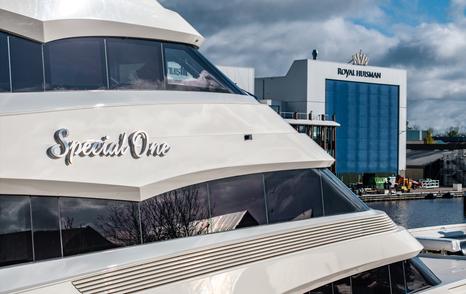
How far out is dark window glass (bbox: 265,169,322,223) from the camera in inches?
285

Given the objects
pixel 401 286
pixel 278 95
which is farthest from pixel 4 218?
pixel 278 95

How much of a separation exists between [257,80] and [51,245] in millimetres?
70696

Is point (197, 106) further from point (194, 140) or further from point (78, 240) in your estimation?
point (78, 240)

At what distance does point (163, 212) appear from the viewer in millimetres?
6195

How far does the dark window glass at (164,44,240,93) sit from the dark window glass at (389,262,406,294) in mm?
3223

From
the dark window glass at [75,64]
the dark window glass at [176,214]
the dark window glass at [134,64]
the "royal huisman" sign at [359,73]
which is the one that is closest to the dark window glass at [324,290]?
the dark window glass at [176,214]

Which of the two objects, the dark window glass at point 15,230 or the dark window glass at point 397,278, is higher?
the dark window glass at point 15,230

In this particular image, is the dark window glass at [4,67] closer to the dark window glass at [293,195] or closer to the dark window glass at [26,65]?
the dark window glass at [26,65]

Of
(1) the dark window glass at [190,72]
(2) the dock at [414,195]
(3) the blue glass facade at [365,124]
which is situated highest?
(1) the dark window glass at [190,72]

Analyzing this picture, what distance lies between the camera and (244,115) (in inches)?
287

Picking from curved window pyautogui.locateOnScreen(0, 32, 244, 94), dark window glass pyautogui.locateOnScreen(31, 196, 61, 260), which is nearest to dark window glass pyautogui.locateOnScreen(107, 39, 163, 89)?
curved window pyautogui.locateOnScreen(0, 32, 244, 94)

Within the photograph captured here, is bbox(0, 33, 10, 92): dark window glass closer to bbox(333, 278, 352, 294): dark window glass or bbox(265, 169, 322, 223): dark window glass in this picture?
bbox(265, 169, 322, 223): dark window glass

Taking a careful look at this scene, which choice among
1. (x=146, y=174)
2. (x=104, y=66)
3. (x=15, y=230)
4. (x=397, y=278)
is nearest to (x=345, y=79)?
(x=397, y=278)

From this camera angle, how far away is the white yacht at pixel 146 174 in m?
5.40
